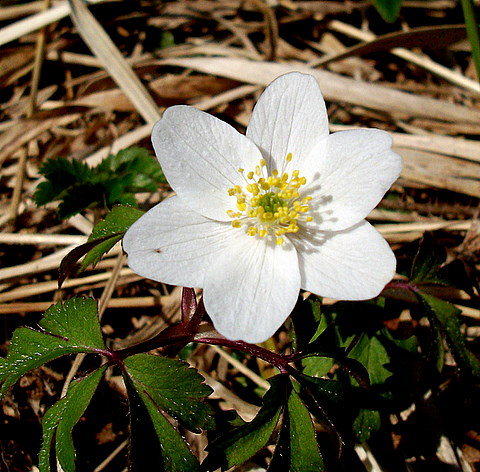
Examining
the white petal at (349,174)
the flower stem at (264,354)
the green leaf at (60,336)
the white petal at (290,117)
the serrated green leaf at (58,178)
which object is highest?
the white petal at (290,117)

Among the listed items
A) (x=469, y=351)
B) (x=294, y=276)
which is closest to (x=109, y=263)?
(x=294, y=276)

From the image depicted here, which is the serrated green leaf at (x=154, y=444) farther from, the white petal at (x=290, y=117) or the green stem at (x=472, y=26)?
the green stem at (x=472, y=26)

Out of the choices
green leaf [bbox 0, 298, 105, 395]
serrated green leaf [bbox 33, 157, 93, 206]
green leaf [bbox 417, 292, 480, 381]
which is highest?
serrated green leaf [bbox 33, 157, 93, 206]

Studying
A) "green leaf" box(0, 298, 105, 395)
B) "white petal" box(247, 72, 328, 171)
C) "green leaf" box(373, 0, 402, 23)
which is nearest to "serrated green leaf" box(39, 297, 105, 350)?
"green leaf" box(0, 298, 105, 395)

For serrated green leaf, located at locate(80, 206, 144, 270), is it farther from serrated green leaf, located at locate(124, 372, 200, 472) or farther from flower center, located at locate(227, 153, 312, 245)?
serrated green leaf, located at locate(124, 372, 200, 472)

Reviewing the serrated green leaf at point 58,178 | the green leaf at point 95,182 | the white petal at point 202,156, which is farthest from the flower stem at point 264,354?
the serrated green leaf at point 58,178

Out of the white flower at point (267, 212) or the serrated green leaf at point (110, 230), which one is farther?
the serrated green leaf at point (110, 230)

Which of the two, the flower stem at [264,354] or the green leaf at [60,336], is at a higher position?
the green leaf at [60,336]
